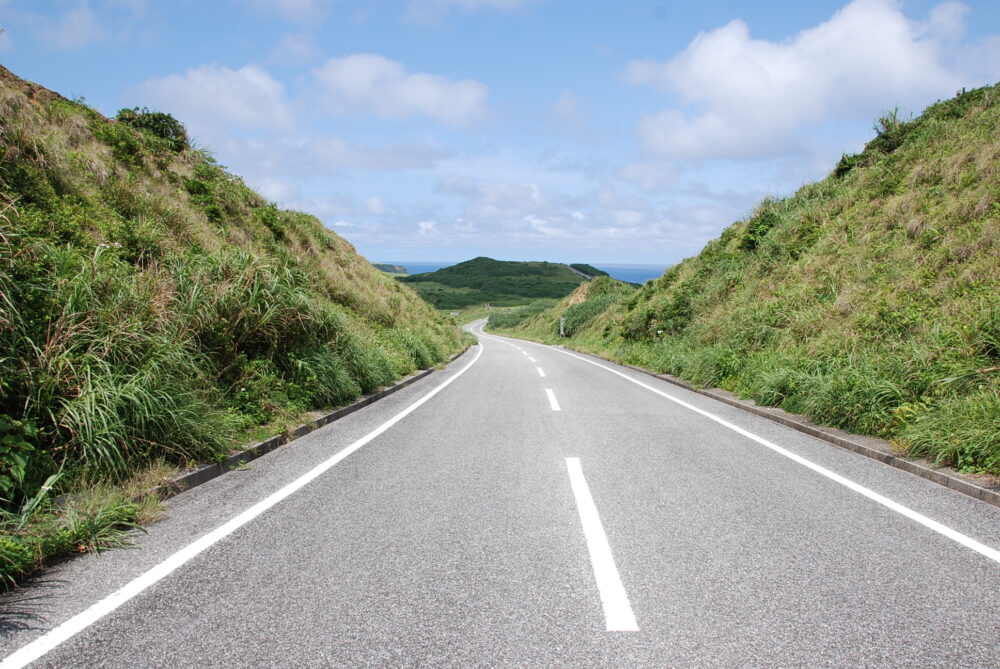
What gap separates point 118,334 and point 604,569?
5006 millimetres

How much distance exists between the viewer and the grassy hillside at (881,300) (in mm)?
6949

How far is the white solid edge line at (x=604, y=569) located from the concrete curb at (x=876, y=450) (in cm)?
342

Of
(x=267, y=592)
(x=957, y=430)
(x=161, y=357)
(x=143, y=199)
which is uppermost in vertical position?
(x=143, y=199)

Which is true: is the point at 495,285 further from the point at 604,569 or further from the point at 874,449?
the point at 604,569

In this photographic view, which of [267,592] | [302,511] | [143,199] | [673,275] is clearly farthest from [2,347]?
[673,275]

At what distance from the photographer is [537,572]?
3.39 m

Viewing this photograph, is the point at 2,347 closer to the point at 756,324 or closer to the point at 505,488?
the point at 505,488

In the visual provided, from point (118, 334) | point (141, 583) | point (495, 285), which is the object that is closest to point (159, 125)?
point (118, 334)

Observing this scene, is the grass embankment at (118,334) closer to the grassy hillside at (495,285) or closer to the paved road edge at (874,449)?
the paved road edge at (874,449)

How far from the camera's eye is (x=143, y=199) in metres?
10.2

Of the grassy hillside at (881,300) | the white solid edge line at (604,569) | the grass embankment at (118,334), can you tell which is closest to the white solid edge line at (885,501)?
the grassy hillside at (881,300)

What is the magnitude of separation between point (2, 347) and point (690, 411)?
357 inches

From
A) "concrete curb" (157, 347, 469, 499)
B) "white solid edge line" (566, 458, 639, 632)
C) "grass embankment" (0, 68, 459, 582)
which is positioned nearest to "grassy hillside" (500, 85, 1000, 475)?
"white solid edge line" (566, 458, 639, 632)

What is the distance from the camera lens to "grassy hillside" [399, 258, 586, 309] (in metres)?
148
